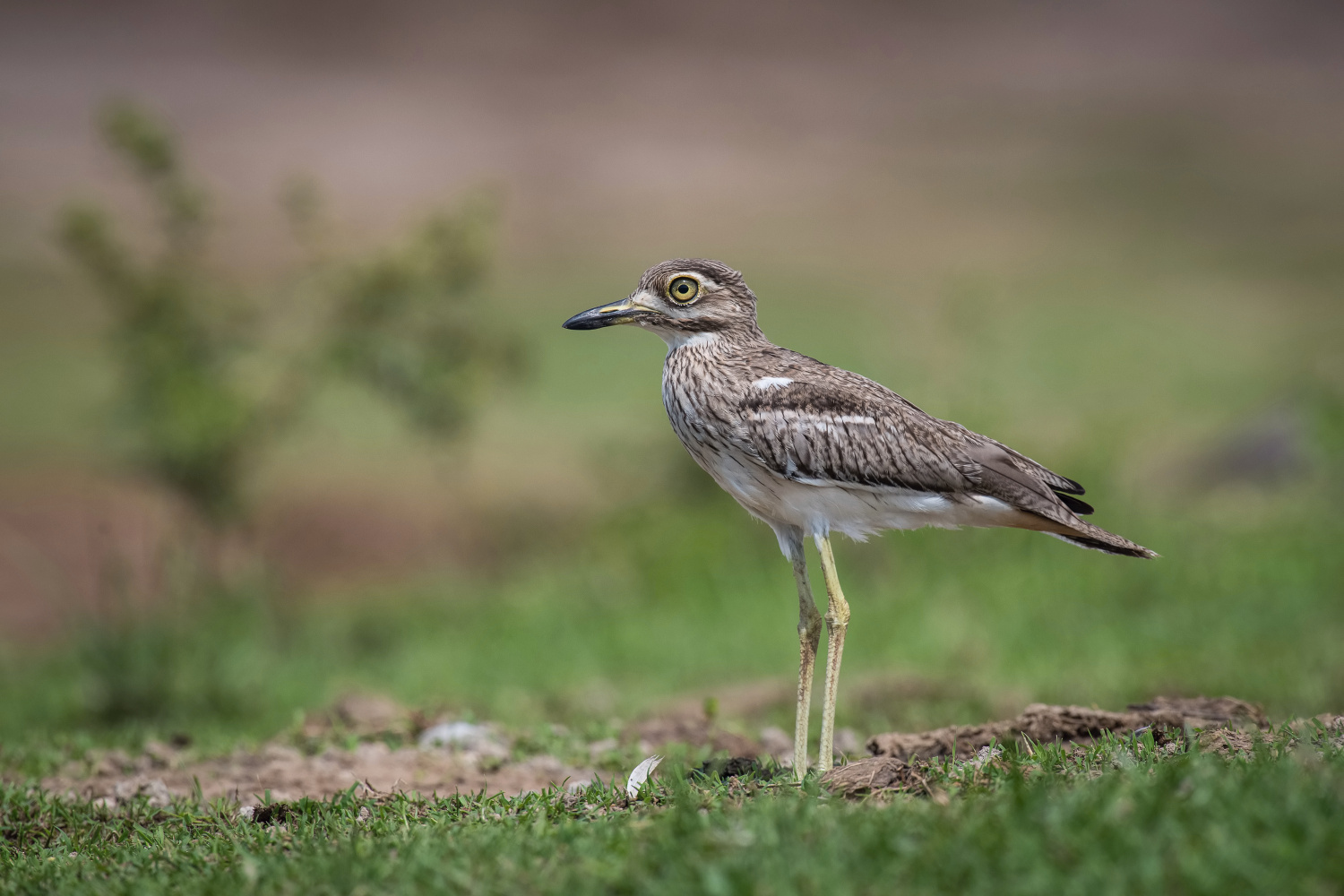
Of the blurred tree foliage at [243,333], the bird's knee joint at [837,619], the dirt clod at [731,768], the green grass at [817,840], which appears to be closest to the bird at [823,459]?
the bird's knee joint at [837,619]

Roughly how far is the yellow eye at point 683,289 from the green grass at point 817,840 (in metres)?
2.14

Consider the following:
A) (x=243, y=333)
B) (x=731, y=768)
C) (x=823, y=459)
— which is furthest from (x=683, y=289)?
(x=243, y=333)

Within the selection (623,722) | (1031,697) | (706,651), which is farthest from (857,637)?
(623,722)

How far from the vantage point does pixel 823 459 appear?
512cm

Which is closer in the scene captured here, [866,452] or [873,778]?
[873,778]

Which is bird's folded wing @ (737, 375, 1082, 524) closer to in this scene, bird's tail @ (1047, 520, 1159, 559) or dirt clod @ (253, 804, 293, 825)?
bird's tail @ (1047, 520, 1159, 559)

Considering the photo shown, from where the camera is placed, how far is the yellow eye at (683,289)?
18.4 ft

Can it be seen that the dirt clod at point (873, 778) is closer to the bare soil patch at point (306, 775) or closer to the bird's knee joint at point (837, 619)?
the bird's knee joint at point (837, 619)

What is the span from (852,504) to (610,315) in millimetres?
1387

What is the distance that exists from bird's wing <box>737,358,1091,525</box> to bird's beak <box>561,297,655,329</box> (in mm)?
707

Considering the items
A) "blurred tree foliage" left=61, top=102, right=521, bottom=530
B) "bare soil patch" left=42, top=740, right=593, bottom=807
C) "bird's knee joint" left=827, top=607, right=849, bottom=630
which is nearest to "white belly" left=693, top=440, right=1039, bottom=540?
"bird's knee joint" left=827, top=607, right=849, bottom=630

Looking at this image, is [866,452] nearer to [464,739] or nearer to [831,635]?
[831,635]

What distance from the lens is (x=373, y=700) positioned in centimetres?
736

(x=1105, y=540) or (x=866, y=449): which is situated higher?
(x=866, y=449)
